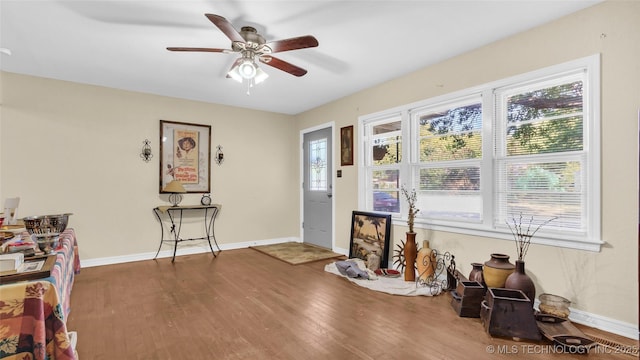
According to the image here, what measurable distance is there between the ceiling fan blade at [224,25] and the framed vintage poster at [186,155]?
290 centimetres

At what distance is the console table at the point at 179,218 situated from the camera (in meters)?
4.62

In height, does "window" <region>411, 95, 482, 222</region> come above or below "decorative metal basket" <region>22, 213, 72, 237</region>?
above

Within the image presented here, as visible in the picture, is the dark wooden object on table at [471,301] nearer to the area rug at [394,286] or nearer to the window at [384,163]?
the area rug at [394,286]

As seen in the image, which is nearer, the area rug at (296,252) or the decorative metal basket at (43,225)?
the decorative metal basket at (43,225)

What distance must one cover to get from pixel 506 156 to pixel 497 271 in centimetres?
112

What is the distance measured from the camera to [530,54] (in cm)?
277

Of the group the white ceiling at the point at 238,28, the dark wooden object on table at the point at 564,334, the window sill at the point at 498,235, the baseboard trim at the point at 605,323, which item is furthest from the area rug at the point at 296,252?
the baseboard trim at the point at 605,323

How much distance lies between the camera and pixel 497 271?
262cm

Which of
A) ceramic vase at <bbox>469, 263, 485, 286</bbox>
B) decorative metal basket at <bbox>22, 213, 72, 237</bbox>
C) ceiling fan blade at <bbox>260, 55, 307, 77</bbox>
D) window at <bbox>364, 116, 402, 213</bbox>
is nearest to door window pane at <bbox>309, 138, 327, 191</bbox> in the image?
window at <bbox>364, 116, 402, 213</bbox>

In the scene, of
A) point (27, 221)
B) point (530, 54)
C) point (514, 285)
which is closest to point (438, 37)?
point (530, 54)

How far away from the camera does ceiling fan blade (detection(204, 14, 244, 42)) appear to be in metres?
2.06

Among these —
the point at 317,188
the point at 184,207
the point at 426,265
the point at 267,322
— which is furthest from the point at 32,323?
the point at 317,188

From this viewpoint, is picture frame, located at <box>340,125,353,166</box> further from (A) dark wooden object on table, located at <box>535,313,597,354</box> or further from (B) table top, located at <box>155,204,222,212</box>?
(A) dark wooden object on table, located at <box>535,313,597,354</box>

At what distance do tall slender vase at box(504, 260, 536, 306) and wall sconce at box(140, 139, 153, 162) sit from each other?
4821 mm
